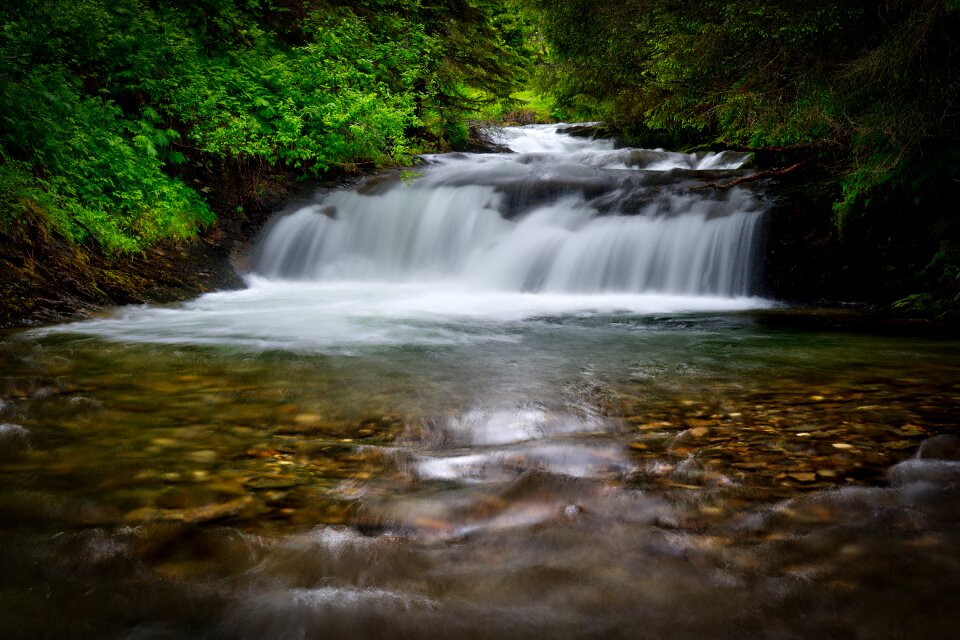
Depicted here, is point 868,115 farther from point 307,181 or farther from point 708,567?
point 307,181

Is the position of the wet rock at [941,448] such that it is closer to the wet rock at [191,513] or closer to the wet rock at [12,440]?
the wet rock at [191,513]

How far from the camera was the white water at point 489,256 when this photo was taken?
7.02 metres

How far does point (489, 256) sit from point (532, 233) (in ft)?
2.80

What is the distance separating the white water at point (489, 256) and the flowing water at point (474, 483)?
1233 millimetres

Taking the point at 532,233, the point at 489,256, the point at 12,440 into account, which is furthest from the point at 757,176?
the point at 12,440

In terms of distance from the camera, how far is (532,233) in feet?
33.1

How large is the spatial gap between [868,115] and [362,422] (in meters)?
6.02

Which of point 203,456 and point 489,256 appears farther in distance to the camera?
point 489,256

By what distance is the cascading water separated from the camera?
29.2ft

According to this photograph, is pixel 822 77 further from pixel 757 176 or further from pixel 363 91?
pixel 363 91

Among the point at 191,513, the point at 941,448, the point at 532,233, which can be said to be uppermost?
the point at 532,233

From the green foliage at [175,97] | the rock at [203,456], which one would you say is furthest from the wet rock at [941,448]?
the green foliage at [175,97]

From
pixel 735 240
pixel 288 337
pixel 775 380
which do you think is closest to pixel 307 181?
pixel 288 337

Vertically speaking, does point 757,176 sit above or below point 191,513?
above
